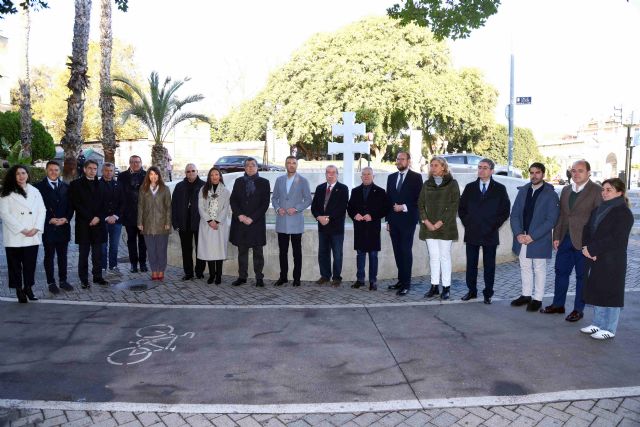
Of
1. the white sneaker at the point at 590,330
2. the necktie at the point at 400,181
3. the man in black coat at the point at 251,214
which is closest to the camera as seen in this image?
the white sneaker at the point at 590,330

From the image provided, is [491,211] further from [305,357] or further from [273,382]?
[273,382]

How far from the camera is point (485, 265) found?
22.5 ft

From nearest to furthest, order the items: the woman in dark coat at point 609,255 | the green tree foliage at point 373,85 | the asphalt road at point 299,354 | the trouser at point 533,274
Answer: the asphalt road at point 299,354 < the woman in dark coat at point 609,255 < the trouser at point 533,274 < the green tree foliage at point 373,85

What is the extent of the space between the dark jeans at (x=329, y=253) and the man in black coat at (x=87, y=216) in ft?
10.7

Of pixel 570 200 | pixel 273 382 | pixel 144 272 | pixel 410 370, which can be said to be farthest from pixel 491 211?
pixel 144 272

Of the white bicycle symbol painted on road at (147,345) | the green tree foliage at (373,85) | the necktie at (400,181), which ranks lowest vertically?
the white bicycle symbol painted on road at (147,345)

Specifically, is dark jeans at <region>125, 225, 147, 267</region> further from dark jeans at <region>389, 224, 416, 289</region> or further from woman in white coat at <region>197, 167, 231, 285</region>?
dark jeans at <region>389, 224, 416, 289</region>

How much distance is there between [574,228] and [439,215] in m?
1.65

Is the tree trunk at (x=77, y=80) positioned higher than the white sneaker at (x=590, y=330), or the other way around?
the tree trunk at (x=77, y=80)

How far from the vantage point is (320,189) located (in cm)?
788

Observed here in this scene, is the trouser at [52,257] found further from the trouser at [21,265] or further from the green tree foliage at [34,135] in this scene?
the green tree foliage at [34,135]

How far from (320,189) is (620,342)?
4306 millimetres

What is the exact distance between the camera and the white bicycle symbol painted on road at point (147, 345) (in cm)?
495

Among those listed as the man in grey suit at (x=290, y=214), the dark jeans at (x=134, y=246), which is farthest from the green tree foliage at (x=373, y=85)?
the man in grey suit at (x=290, y=214)
